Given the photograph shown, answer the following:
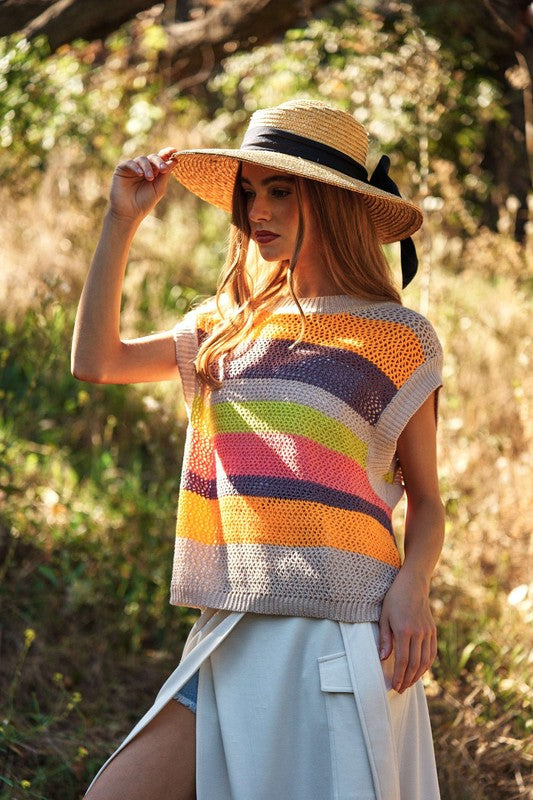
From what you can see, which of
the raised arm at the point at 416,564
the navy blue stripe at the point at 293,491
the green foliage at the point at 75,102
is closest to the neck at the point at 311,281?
the raised arm at the point at 416,564

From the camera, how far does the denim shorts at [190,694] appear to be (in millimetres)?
2129

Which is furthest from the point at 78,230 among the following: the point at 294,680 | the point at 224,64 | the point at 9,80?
the point at 294,680

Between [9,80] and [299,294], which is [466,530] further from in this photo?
[9,80]

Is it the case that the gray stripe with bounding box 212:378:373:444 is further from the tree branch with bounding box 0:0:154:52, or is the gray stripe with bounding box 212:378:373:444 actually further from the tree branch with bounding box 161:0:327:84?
the tree branch with bounding box 161:0:327:84

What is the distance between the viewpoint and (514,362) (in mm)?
4910

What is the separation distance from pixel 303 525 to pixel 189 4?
7.24m

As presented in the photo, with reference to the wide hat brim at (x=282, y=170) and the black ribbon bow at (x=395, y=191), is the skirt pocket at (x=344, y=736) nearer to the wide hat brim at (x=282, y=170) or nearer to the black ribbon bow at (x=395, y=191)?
the black ribbon bow at (x=395, y=191)

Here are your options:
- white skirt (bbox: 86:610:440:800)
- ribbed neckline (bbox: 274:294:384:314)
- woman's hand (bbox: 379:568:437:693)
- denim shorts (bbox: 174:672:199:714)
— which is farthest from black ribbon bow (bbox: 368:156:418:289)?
denim shorts (bbox: 174:672:199:714)

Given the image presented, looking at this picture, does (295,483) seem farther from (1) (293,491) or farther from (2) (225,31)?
(2) (225,31)

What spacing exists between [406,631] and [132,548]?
2038 mm

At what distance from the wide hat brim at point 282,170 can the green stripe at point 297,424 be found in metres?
0.48

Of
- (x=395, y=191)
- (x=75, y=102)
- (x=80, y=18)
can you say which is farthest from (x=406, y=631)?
(x=75, y=102)

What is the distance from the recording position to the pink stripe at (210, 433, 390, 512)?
2111 millimetres

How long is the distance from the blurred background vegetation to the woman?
3.21ft
